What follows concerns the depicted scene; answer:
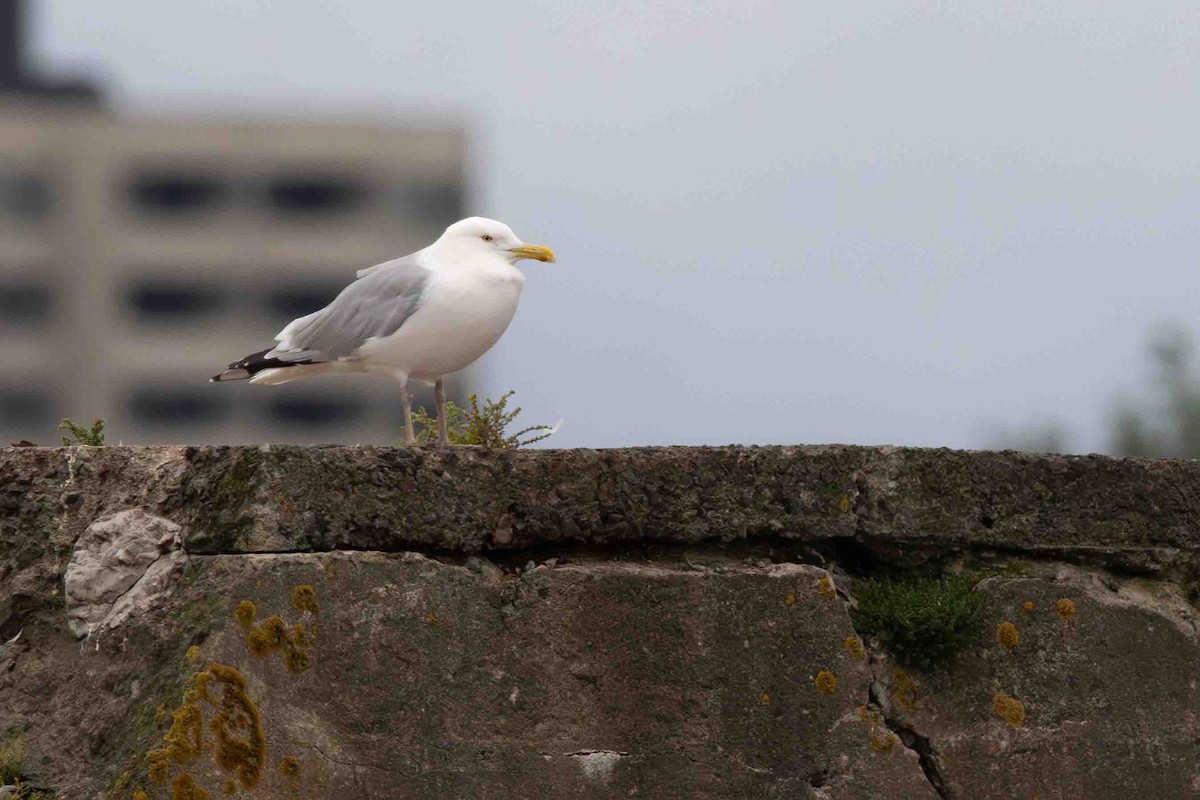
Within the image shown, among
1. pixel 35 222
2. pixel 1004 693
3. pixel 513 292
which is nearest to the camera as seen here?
pixel 1004 693

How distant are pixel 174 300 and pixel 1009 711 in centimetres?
6366

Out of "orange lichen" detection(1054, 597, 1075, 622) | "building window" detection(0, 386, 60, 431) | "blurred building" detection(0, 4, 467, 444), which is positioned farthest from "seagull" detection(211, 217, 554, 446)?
"building window" detection(0, 386, 60, 431)

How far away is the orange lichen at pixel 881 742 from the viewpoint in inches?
187

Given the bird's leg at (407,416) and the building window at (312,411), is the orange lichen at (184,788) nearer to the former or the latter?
the bird's leg at (407,416)

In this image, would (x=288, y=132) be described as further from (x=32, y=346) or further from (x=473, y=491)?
(x=473, y=491)

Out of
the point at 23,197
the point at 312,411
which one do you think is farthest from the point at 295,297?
the point at 23,197

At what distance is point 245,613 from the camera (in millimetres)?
4418

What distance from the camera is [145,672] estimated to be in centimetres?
450

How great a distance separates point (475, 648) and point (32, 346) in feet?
205

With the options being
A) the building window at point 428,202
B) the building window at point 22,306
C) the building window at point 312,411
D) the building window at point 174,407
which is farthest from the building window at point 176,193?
the building window at point 312,411

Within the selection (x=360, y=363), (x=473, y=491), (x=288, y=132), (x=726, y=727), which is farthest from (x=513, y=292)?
(x=288, y=132)

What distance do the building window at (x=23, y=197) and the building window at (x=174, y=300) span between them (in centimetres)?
402

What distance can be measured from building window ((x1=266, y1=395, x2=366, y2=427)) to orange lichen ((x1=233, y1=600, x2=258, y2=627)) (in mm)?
61959

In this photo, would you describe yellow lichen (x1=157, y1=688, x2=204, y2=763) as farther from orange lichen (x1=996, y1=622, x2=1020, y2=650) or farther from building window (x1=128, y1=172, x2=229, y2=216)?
building window (x1=128, y1=172, x2=229, y2=216)
